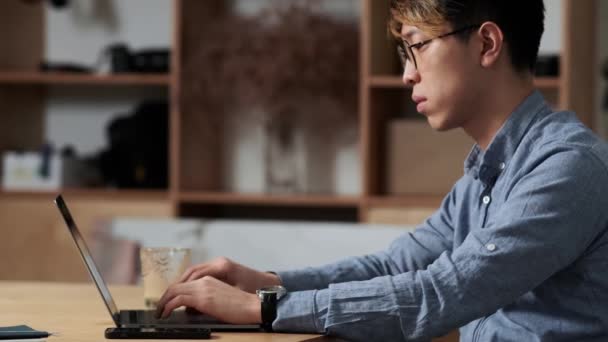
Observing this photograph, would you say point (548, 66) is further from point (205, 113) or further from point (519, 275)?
point (519, 275)

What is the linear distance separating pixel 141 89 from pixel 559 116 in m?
2.81

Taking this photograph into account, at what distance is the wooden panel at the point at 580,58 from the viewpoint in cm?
336

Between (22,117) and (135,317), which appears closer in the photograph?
(135,317)

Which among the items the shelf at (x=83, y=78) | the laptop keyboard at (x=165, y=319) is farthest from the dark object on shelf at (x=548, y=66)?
the laptop keyboard at (x=165, y=319)

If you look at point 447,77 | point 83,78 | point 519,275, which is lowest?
point 519,275

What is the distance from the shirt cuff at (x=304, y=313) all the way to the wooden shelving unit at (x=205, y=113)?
6.61ft

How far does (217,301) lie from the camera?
156 cm

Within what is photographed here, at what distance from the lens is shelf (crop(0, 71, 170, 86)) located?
12.7 ft

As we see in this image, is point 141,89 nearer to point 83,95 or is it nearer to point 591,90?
point 83,95

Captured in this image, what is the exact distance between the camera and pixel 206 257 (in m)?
3.52

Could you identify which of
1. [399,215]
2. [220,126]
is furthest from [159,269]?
[220,126]

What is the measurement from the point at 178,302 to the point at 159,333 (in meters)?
0.16

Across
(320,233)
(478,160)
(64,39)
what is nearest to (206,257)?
(320,233)

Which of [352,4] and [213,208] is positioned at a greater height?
[352,4]
